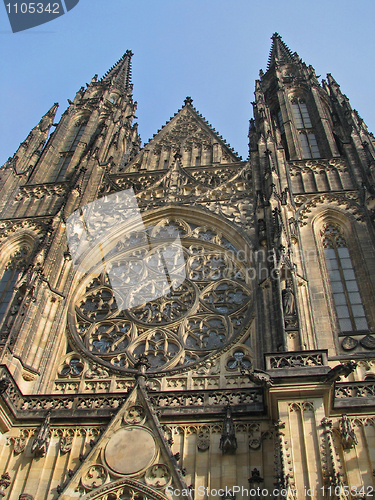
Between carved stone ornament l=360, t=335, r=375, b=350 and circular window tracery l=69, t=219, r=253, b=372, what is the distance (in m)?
2.83

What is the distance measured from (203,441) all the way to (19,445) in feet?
12.6

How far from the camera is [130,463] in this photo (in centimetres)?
1045

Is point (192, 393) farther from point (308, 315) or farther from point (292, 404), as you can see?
point (308, 315)

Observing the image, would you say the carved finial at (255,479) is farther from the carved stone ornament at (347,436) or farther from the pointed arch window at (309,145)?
the pointed arch window at (309,145)

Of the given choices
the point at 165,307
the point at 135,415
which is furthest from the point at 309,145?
the point at 135,415

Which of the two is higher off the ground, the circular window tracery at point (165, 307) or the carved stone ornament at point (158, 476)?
the circular window tracery at point (165, 307)

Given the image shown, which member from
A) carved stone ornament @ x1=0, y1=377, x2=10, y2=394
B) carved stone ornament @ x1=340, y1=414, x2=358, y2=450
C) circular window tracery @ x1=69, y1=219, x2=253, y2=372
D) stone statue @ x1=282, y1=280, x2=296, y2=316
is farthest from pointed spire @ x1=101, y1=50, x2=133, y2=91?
carved stone ornament @ x1=340, y1=414, x2=358, y2=450

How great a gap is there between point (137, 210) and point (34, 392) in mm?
7703

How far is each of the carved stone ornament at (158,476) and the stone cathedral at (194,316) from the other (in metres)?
0.03

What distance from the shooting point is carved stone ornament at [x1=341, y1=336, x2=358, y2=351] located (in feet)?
42.5

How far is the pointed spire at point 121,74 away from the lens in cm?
3137

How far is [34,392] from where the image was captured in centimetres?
1289

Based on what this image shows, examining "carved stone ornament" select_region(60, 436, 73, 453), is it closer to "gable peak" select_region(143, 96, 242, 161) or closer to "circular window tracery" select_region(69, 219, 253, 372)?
"circular window tracery" select_region(69, 219, 253, 372)

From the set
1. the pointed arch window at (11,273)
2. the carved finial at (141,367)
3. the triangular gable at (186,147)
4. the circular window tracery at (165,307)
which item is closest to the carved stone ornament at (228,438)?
the carved finial at (141,367)
